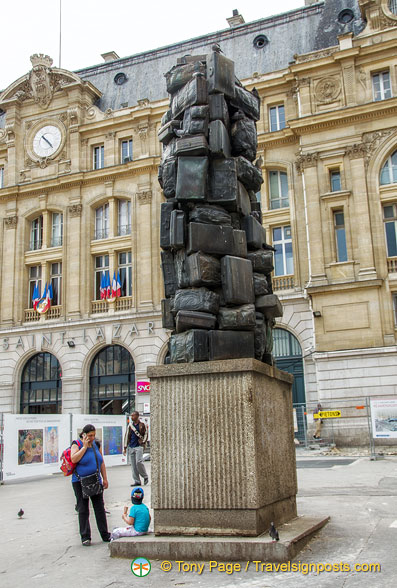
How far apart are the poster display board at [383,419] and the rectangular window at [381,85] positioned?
1635cm

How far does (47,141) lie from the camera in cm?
3872

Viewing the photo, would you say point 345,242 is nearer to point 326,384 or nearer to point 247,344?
point 326,384

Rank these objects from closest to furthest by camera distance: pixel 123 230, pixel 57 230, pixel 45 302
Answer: pixel 123 230 < pixel 45 302 < pixel 57 230

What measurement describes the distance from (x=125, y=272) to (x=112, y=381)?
649cm

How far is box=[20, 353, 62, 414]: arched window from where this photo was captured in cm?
3550

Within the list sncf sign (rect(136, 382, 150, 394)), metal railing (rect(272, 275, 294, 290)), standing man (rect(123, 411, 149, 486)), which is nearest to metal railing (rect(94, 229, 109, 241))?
sncf sign (rect(136, 382, 150, 394))

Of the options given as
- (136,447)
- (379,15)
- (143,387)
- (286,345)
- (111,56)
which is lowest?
(136,447)

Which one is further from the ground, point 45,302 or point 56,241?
point 56,241

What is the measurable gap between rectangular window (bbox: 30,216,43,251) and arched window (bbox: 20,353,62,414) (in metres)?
7.20

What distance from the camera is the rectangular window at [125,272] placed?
35.1 meters

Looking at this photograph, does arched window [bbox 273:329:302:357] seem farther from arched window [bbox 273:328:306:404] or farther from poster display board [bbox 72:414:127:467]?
poster display board [bbox 72:414:127:467]

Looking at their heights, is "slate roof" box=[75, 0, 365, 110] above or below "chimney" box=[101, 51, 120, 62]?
below

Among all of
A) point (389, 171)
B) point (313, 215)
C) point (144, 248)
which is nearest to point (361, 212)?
point (313, 215)

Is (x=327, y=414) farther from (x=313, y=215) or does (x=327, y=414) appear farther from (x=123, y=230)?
(x=123, y=230)
